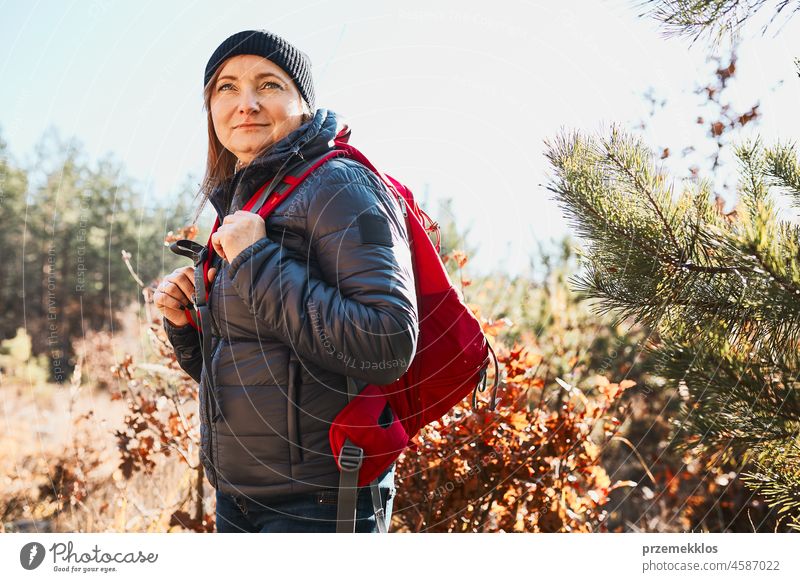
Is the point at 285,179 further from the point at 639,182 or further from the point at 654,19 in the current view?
the point at 654,19

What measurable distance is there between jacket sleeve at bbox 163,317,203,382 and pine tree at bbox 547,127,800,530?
1129 millimetres

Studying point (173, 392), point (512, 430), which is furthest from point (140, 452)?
point (512, 430)

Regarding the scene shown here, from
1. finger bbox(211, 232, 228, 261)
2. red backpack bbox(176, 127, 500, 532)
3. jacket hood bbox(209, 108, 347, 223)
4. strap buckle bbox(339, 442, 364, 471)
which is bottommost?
strap buckle bbox(339, 442, 364, 471)

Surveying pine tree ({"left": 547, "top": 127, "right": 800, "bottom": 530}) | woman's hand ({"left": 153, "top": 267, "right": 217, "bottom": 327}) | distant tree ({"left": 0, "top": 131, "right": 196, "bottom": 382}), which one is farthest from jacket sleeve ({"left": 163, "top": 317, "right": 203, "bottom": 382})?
distant tree ({"left": 0, "top": 131, "right": 196, "bottom": 382})

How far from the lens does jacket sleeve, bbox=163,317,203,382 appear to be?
2002mm

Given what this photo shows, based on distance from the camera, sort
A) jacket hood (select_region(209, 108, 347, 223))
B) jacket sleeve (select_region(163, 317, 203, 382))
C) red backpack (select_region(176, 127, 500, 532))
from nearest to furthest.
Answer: red backpack (select_region(176, 127, 500, 532)), jacket hood (select_region(209, 108, 347, 223)), jacket sleeve (select_region(163, 317, 203, 382))

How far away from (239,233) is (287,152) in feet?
0.78

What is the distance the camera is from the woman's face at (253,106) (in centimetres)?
185

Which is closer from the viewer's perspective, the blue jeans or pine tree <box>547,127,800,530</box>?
the blue jeans

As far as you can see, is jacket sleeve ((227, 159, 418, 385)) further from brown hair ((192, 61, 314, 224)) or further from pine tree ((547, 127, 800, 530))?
pine tree ((547, 127, 800, 530))

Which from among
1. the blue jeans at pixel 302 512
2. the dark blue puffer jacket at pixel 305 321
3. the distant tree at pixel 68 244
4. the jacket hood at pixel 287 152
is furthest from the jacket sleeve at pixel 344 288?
the distant tree at pixel 68 244

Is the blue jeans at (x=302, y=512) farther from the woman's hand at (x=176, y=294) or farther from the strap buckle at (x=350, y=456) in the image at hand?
the woman's hand at (x=176, y=294)

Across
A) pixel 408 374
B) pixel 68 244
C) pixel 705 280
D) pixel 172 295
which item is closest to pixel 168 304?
pixel 172 295

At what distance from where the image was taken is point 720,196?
3.16 meters
